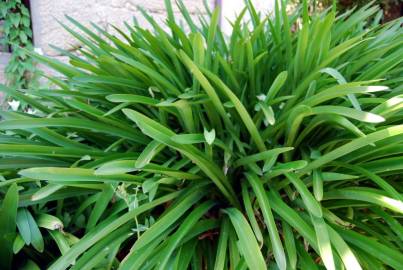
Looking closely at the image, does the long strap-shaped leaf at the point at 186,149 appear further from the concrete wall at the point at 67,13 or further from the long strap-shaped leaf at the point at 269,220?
the concrete wall at the point at 67,13

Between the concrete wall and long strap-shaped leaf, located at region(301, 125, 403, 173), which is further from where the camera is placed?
the concrete wall

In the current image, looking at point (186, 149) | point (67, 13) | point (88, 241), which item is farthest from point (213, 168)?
point (67, 13)

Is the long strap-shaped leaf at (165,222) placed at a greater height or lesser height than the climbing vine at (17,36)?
lesser

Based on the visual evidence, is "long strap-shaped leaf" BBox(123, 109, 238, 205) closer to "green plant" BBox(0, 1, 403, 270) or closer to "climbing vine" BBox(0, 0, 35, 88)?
"green plant" BBox(0, 1, 403, 270)

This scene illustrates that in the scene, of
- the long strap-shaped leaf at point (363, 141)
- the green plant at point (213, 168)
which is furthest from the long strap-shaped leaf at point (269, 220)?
the long strap-shaped leaf at point (363, 141)

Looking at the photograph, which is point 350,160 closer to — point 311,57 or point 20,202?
point 311,57

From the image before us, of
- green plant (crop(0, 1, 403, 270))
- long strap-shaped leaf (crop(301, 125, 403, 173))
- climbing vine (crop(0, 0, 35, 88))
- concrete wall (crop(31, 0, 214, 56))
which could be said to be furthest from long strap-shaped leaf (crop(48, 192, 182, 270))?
climbing vine (crop(0, 0, 35, 88))
